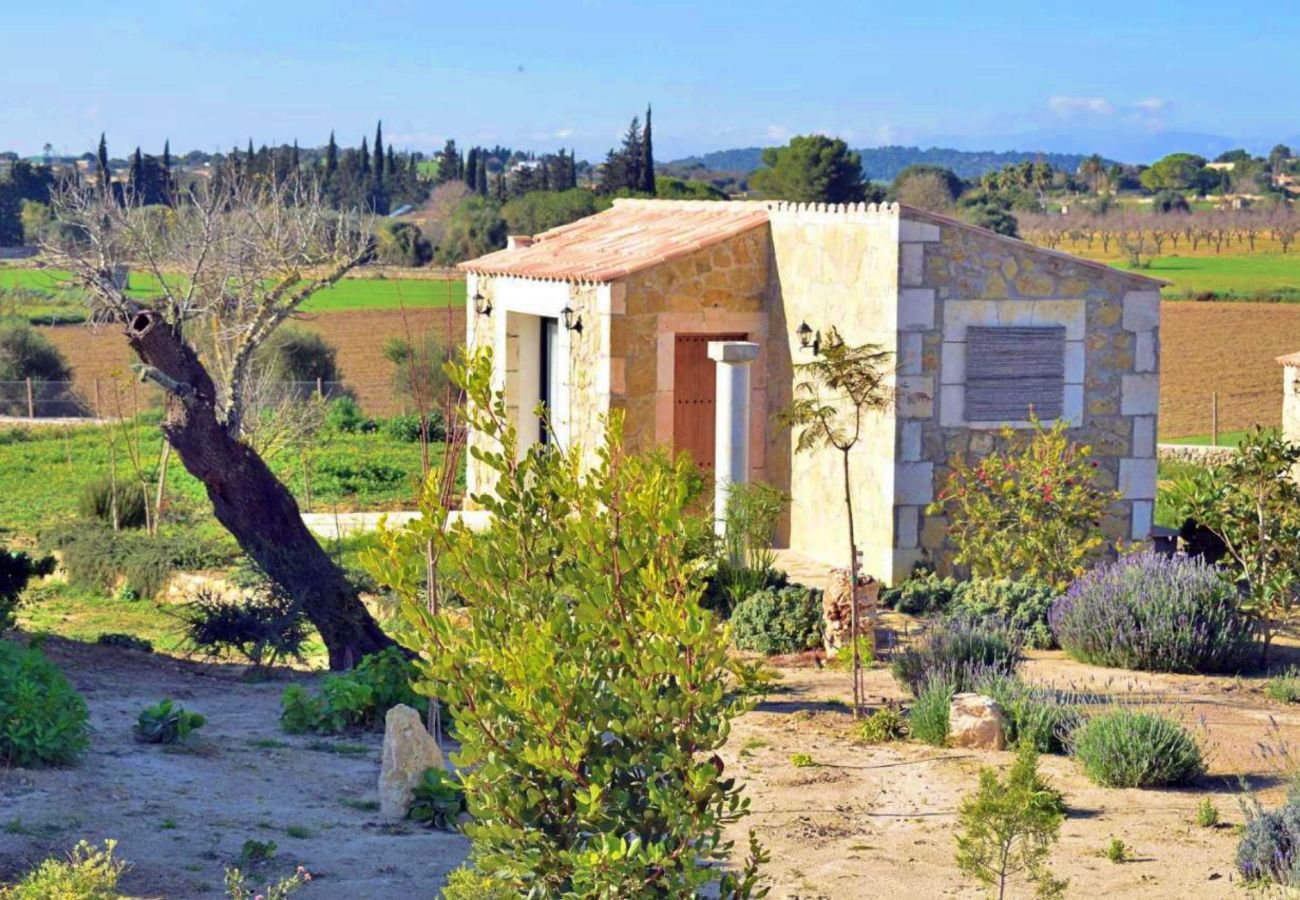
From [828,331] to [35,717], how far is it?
808cm

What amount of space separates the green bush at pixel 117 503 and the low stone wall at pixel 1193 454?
13651mm

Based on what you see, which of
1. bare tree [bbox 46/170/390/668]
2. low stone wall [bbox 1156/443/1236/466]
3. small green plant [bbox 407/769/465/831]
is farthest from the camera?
low stone wall [bbox 1156/443/1236/466]

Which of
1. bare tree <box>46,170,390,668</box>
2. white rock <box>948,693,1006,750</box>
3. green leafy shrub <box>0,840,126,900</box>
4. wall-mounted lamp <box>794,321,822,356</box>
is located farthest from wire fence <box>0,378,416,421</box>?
green leafy shrub <box>0,840,126,900</box>

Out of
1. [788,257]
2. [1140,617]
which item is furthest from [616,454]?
[788,257]

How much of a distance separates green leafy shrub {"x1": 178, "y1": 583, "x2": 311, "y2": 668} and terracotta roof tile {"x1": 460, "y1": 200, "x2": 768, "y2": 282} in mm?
4902

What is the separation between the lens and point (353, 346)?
42781 mm

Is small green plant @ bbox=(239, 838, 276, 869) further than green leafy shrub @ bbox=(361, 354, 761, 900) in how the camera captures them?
Yes

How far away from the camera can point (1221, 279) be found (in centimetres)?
5403

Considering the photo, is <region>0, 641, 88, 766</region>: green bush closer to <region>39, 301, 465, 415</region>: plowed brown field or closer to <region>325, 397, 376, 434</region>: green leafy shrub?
<region>325, 397, 376, 434</region>: green leafy shrub

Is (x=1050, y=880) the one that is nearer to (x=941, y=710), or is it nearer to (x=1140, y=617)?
(x=941, y=710)

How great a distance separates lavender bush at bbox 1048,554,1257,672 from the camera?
37.7 feet

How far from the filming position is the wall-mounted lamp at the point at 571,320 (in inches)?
627

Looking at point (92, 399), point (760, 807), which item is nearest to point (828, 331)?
point (760, 807)

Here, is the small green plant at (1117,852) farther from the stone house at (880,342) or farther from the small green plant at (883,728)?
the stone house at (880,342)
